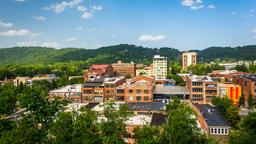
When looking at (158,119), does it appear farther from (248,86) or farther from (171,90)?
(248,86)

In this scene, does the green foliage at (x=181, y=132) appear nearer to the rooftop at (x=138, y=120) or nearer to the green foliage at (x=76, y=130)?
the green foliage at (x=76, y=130)

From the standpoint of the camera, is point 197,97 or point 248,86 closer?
point 248,86

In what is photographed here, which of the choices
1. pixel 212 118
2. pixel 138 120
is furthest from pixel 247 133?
pixel 138 120

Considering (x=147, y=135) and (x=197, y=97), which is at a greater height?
(x=147, y=135)

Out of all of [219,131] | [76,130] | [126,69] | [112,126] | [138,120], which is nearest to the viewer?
[76,130]

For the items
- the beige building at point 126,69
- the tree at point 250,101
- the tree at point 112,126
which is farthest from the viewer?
the beige building at point 126,69

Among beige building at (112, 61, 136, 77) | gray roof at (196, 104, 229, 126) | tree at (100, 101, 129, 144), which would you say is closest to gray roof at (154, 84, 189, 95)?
gray roof at (196, 104, 229, 126)

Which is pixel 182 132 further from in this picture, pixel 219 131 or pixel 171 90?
pixel 171 90

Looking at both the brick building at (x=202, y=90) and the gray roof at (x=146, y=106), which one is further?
the brick building at (x=202, y=90)

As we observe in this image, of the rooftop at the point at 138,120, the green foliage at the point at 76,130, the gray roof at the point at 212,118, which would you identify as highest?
the green foliage at the point at 76,130

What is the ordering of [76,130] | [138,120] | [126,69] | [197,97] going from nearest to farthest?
[76,130], [138,120], [197,97], [126,69]

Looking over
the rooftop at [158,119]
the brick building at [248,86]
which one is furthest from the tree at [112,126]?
the brick building at [248,86]

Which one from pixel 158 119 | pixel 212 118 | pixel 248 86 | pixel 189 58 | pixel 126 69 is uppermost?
pixel 189 58
